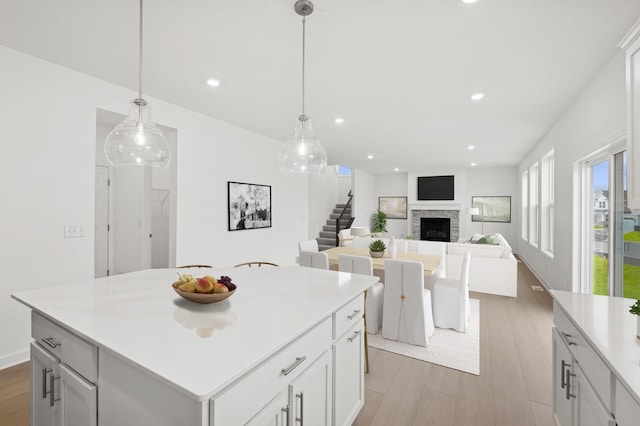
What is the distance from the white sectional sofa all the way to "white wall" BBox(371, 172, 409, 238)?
18.7 feet

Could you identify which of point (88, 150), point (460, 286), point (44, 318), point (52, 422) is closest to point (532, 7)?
point (460, 286)

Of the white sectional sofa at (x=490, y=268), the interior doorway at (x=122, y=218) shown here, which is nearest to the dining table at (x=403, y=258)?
the white sectional sofa at (x=490, y=268)

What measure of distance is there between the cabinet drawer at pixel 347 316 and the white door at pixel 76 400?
102 cm

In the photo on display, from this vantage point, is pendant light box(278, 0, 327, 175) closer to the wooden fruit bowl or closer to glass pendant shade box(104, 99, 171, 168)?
glass pendant shade box(104, 99, 171, 168)

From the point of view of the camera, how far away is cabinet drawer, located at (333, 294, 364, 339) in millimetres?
1517

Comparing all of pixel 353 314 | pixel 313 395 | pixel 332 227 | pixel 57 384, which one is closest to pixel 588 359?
pixel 353 314

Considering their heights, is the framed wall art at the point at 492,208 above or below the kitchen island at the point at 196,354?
above

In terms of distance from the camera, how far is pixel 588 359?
1.25 metres

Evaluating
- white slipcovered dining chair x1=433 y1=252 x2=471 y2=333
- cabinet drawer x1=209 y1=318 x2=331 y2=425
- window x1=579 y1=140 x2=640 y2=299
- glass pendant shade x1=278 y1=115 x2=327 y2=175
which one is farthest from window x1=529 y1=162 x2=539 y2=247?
cabinet drawer x1=209 y1=318 x2=331 y2=425

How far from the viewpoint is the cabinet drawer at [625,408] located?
902 mm

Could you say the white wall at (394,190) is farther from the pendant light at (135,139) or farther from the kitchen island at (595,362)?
the pendant light at (135,139)

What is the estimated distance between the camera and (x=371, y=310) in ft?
10.8

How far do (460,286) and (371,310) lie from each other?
1.02 metres

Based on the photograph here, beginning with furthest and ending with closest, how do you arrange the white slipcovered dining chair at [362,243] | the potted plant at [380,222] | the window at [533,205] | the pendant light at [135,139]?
the potted plant at [380,222] → the window at [533,205] → the white slipcovered dining chair at [362,243] → the pendant light at [135,139]
